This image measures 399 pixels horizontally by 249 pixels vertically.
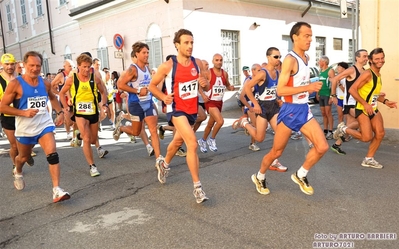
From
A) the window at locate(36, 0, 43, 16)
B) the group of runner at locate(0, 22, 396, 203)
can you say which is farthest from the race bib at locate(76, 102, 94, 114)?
the window at locate(36, 0, 43, 16)

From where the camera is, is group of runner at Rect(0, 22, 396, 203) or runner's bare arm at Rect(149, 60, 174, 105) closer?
group of runner at Rect(0, 22, 396, 203)

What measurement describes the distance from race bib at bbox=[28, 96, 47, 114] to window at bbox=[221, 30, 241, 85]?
10.8m

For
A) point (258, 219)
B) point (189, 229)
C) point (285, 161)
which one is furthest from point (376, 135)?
point (189, 229)

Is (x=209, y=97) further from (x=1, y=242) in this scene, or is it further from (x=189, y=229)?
(x=1, y=242)

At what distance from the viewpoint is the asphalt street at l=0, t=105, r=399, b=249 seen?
315 centimetres

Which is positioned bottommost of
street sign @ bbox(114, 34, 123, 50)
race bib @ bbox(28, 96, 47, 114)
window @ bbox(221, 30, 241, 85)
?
race bib @ bbox(28, 96, 47, 114)

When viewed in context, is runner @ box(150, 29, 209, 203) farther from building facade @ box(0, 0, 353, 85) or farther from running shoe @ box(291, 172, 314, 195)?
building facade @ box(0, 0, 353, 85)

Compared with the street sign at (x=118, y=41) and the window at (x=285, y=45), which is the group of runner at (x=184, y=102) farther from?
the window at (x=285, y=45)

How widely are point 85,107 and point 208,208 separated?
9.43 ft

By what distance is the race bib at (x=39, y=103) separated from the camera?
4.23 m

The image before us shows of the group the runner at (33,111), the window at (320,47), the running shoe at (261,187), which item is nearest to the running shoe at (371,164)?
the running shoe at (261,187)

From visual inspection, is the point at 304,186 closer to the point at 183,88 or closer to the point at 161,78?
the point at 183,88

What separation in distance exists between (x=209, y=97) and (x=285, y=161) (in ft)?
6.32

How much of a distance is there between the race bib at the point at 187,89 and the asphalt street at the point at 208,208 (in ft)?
4.11
